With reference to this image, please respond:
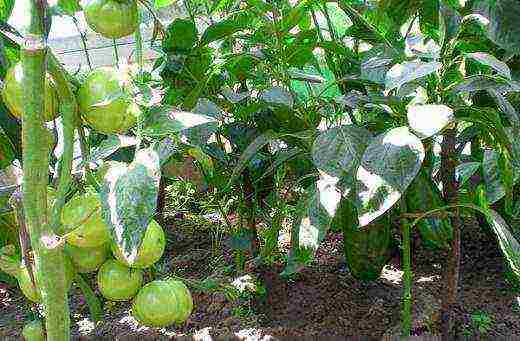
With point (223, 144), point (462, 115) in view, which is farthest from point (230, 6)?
point (462, 115)

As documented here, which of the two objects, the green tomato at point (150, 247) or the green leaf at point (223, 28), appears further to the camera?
the green leaf at point (223, 28)

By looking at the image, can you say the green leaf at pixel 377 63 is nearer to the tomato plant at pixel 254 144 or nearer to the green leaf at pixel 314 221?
the tomato plant at pixel 254 144

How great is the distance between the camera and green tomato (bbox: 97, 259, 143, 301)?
0.53 meters

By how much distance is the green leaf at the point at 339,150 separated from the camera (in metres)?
0.74

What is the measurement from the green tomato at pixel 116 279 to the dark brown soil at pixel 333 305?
17.7 inches

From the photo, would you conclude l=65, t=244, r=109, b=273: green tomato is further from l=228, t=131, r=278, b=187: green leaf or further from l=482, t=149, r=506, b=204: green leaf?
l=482, t=149, r=506, b=204: green leaf

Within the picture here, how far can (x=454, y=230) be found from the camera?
35.8 inches

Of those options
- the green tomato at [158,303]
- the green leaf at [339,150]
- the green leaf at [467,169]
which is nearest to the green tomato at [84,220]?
the green tomato at [158,303]

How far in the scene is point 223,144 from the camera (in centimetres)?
125

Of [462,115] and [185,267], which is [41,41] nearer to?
[462,115]

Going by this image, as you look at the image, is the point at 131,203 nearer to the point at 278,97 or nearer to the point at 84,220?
the point at 84,220

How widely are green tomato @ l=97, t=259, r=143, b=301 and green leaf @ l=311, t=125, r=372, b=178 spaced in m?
0.28

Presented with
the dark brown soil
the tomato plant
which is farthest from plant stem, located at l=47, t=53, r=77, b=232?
the dark brown soil

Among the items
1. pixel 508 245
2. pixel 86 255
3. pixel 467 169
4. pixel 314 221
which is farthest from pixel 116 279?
pixel 467 169
